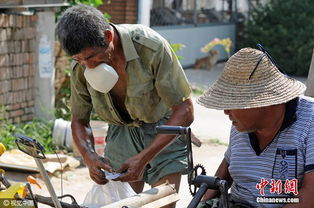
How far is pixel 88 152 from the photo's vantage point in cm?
366

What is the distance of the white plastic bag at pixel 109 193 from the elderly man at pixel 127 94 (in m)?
0.05

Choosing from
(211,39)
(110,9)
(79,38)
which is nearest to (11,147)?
(79,38)

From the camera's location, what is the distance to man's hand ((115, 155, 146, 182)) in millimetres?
3393

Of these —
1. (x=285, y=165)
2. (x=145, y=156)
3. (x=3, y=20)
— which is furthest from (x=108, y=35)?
(x=3, y=20)

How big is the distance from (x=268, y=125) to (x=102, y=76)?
2.90 ft

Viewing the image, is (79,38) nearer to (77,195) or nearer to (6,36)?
(77,195)

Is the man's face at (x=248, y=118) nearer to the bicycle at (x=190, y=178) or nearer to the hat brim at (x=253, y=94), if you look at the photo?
the hat brim at (x=253, y=94)

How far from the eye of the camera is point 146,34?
3590 millimetres

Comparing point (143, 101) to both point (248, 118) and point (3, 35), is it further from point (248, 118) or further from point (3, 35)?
point (3, 35)

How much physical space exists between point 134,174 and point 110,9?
10213 mm

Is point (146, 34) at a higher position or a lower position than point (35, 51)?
higher

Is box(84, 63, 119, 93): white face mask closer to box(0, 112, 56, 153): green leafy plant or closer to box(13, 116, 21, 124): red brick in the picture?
box(0, 112, 56, 153): green leafy plant

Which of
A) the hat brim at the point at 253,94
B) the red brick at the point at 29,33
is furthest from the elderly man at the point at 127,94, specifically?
the red brick at the point at 29,33

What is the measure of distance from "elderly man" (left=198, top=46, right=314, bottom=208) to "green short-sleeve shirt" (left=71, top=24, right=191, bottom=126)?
1.89 ft
